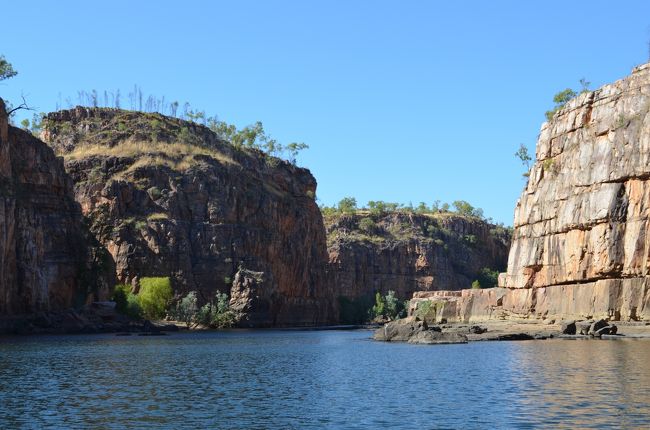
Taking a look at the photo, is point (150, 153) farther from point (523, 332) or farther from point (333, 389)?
point (333, 389)

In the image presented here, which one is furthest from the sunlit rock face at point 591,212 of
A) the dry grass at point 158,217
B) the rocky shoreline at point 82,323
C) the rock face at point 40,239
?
the dry grass at point 158,217

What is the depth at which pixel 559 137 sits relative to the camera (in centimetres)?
10188

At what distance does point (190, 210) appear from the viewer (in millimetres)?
153375

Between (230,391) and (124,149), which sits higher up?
(124,149)

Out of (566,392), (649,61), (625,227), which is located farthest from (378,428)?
(649,61)

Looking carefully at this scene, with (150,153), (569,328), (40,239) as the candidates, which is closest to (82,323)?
(40,239)

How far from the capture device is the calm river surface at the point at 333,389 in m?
29.6

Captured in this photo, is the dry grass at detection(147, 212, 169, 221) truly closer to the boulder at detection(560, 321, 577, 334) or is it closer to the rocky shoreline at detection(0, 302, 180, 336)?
the rocky shoreline at detection(0, 302, 180, 336)

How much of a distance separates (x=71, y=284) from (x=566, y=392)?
3704 inches

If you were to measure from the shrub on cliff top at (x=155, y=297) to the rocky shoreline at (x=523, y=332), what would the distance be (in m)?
50.2

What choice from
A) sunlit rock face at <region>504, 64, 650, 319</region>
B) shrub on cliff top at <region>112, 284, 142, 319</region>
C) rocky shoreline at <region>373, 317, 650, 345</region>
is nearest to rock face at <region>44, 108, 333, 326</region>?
shrub on cliff top at <region>112, 284, 142, 319</region>

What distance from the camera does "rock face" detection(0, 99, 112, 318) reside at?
99.4 meters

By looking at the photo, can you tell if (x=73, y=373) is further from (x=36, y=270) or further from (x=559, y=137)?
(x=559, y=137)

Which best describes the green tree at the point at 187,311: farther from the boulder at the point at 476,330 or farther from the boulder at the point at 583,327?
the boulder at the point at 583,327
